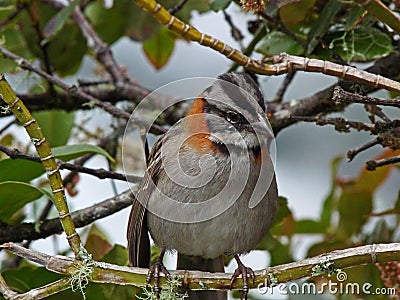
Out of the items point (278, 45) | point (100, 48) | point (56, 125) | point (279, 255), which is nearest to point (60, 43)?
point (100, 48)

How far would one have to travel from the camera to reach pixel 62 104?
2355 mm

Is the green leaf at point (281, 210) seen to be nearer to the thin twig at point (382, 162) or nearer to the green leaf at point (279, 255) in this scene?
the green leaf at point (279, 255)

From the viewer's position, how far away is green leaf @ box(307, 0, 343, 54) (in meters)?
1.73

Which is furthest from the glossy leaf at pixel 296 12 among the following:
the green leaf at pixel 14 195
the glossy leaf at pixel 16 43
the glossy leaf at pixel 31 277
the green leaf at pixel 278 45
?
the glossy leaf at pixel 16 43

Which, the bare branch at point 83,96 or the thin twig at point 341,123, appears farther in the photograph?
the bare branch at point 83,96

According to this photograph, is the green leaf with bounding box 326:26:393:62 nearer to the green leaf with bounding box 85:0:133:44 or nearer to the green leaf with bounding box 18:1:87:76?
the green leaf with bounding box 85:0:133:44

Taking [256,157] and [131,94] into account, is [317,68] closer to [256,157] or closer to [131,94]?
[256,157]

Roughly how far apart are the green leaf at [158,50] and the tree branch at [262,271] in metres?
1.54

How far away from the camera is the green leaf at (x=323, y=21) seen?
68.3 inches

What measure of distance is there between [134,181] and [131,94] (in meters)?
0.48

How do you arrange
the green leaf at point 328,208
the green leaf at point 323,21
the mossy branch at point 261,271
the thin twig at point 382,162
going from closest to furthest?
the mossy branch at point 261,271
the thin twig at point 382,162
the green leaf at point 323,21
the green leaf at point 328,208

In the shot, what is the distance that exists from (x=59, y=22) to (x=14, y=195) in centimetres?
55

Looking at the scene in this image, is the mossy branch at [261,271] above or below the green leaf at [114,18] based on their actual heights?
below

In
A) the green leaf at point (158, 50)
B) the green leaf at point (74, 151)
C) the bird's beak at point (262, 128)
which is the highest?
the green leaf at point (158, 50)
